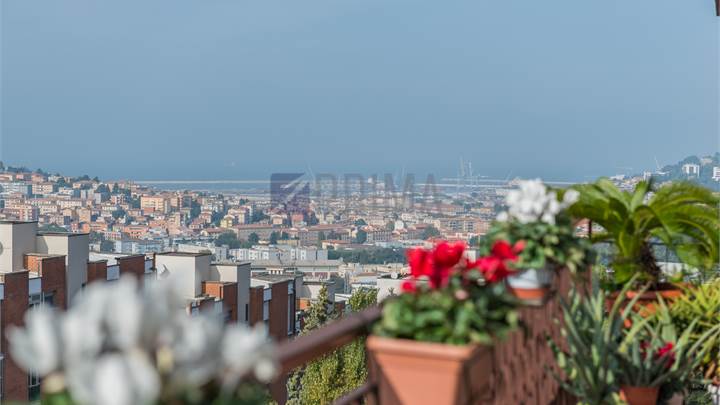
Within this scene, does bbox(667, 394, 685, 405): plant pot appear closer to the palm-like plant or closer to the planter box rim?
the palm-like plant

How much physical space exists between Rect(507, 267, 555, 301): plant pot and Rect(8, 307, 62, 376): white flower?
1.74 meters

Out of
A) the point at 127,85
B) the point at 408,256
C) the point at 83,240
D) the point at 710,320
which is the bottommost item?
the point at 83,240

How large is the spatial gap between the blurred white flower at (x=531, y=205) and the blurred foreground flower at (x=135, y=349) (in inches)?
65.2

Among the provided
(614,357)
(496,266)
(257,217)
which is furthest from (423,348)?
(257,217)

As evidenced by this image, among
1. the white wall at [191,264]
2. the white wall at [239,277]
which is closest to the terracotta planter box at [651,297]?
the white wall at [191,264]

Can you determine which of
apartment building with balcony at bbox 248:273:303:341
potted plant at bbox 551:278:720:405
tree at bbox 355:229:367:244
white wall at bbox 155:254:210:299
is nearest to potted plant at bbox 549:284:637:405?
potted plant at bbox 551:278:720:405

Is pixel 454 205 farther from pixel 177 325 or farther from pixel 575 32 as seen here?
pixel 575 32

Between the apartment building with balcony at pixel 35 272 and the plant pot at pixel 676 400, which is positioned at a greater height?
the plant pot at pixel 676 400

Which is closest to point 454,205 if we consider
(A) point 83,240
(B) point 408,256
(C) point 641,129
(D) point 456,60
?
(A) point 83,240

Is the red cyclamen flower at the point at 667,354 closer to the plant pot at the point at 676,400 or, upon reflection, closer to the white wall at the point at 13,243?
the plant pot at the point at 676,400

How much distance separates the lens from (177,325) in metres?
1.00

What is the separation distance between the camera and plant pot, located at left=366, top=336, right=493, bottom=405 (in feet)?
5.24

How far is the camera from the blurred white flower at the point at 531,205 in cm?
256

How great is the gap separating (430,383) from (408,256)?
1.30ft
